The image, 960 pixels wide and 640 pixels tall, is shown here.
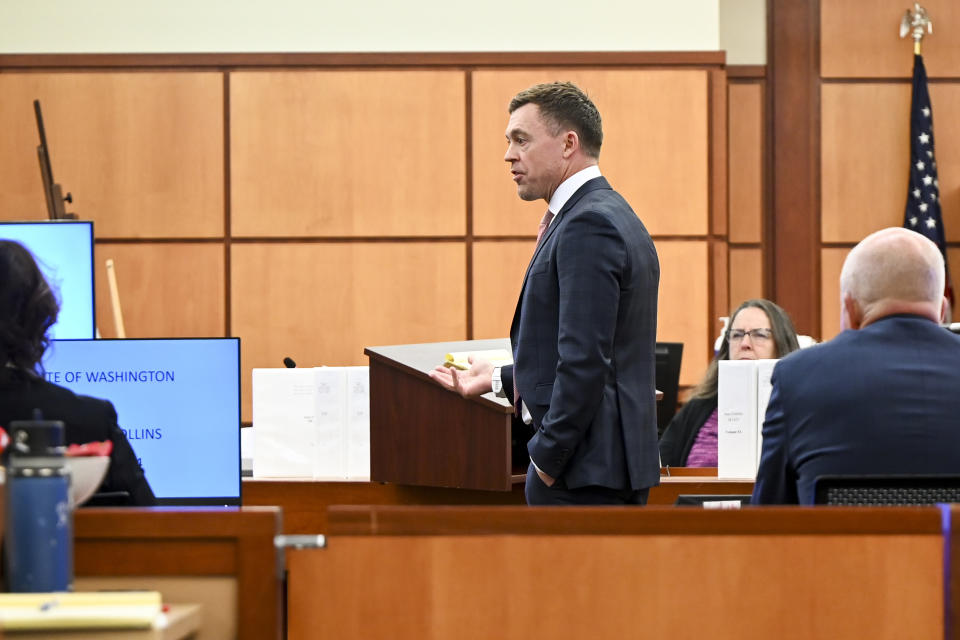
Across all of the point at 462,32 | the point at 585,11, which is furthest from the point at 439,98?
the point at 585,11

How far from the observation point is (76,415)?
6.70 feet

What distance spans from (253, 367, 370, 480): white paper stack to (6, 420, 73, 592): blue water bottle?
167 centimetres

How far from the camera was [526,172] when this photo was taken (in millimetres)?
2590

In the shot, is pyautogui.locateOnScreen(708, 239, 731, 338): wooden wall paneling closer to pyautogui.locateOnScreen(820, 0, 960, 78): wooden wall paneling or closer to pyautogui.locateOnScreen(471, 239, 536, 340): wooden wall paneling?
pyautogui.locateOnScreen(471, 239, 536, 340): wooden wall paneling

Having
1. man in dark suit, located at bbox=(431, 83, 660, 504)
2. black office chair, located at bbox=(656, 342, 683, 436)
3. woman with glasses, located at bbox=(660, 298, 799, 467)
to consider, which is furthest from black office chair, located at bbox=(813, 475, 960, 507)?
black office chair, located at bbox=(656, 342, 683, 436)

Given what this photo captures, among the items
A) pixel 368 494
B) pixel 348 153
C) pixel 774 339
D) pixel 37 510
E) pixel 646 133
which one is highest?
pixel 646 133

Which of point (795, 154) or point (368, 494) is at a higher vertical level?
point (795, 154)

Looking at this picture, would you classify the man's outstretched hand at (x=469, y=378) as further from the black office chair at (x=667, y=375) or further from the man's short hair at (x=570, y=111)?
the black office chair at (x=667, y=375)

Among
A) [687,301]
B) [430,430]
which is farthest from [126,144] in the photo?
[430,430]

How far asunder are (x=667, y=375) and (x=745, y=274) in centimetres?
301

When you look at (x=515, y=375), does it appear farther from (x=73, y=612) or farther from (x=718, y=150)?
(x=718, y=150)

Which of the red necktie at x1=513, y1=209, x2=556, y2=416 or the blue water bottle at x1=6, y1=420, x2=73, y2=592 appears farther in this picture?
the red necktie at x1=513, y1=209, x2=556, y2=416

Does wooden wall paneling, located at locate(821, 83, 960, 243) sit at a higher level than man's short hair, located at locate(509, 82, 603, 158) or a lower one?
higher

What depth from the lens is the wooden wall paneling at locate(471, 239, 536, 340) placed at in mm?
6531
